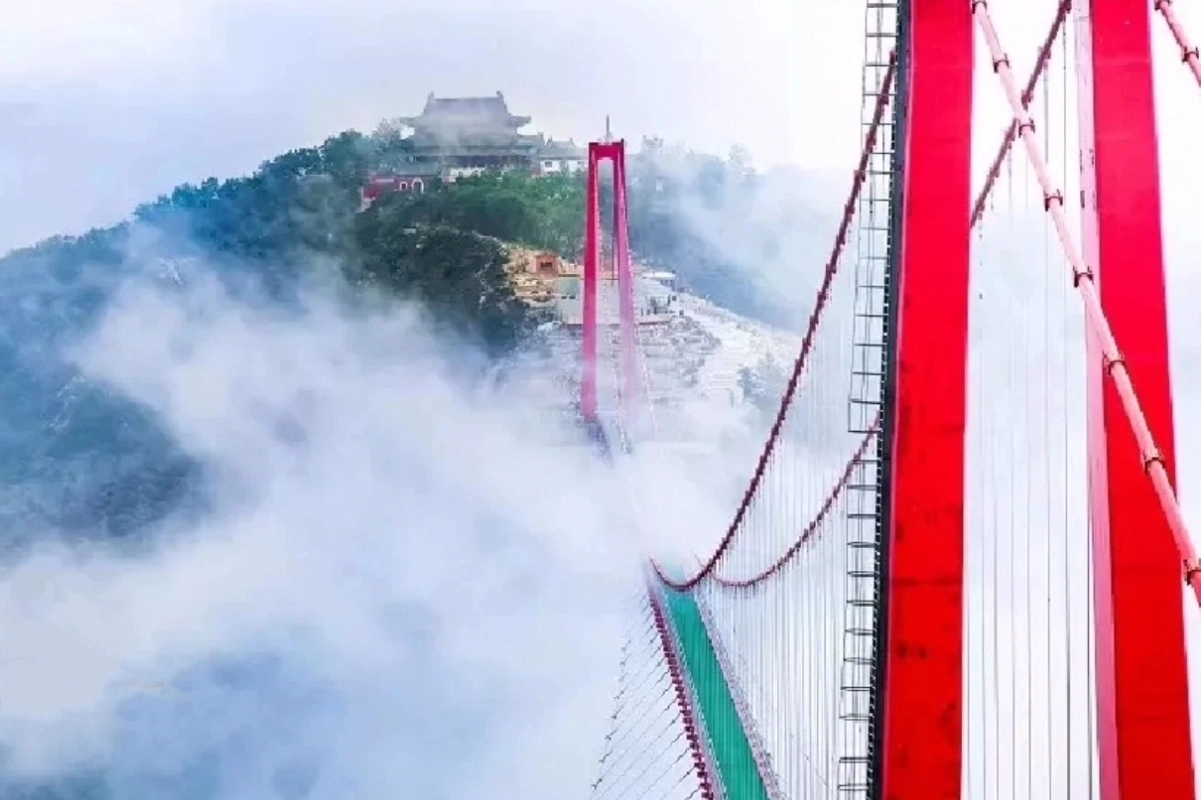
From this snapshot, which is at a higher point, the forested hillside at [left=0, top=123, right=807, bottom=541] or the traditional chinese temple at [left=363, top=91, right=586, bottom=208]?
the traditional chinese temple at [left=363, top=91, right=586, bottom=208]

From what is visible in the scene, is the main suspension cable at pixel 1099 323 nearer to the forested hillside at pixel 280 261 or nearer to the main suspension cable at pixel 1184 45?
the main suspension cable at pixel 1184 45

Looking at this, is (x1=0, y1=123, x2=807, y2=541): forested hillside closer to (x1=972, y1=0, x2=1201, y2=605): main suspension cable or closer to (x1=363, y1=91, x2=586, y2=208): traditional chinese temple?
(x1=363, y1=91, x2=586, y2=208): traditional chinese temple

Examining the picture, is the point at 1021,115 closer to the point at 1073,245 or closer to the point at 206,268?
the point at 1073,245

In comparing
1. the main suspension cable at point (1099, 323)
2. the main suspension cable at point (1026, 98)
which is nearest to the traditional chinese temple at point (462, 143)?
the main suspension cable at point (1026, 98)

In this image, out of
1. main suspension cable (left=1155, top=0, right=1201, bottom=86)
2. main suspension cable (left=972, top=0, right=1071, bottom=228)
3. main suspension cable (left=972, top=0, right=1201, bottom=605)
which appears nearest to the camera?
main suspension cable (left=972, top=0, right=1201, bottom=605)

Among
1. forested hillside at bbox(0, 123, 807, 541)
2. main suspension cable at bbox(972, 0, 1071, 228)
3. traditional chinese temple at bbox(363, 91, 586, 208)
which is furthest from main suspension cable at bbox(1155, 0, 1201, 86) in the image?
traditional chinese temple at bbox(363, 91, 586, 208)

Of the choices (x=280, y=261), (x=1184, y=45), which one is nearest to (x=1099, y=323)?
(x=1184, y=45)

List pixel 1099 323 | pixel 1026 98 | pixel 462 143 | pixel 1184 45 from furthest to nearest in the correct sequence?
pixel 462 143 < pixel 1026 98 < pixel 1184 45 < pixel 1099 323

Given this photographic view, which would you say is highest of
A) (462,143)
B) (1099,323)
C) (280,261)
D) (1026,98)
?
(462,143)

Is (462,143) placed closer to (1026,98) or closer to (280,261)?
(280,261)
